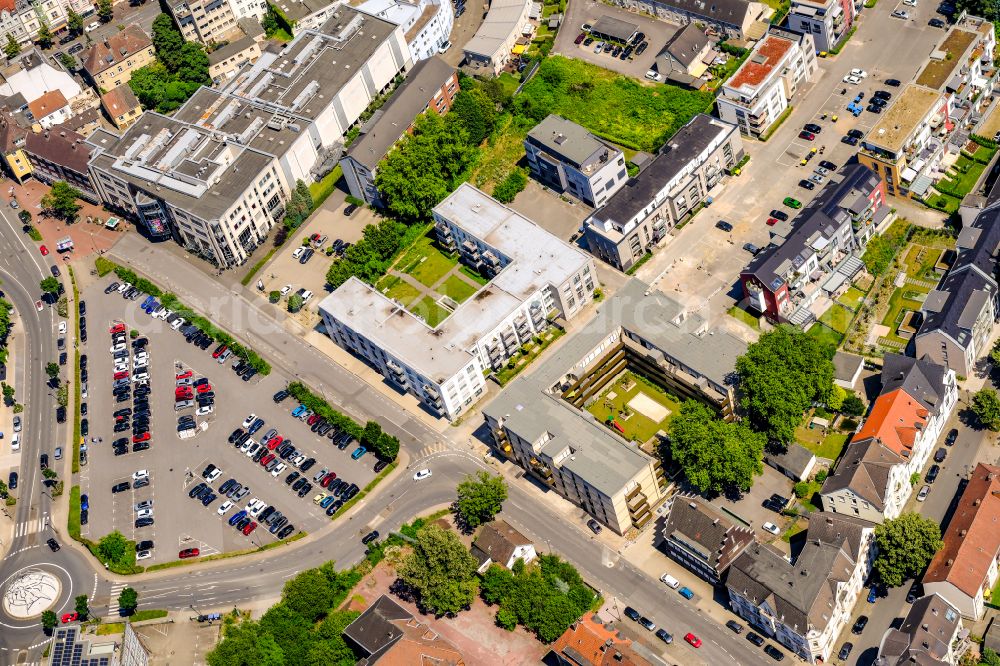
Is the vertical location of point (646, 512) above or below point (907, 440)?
below

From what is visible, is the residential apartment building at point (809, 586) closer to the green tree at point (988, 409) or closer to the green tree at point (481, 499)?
the green tree at point (988, 409)

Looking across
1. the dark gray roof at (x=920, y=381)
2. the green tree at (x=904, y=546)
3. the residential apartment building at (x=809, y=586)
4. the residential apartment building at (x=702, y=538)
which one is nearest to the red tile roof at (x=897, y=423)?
the dark gray roof at (x=920, y=381)

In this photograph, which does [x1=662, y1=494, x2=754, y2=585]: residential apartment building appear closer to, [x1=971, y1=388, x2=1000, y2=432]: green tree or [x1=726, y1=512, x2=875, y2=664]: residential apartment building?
[x1=726, y1=512, x2=875, y2=664]: residential apartment building

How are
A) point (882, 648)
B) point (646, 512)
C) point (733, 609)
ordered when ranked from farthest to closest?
point (646, 512)
point (733, 609)
point (882, 648)

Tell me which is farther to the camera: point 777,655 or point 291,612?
point 291,612

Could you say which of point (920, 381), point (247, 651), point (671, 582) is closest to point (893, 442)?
point (920, 381)

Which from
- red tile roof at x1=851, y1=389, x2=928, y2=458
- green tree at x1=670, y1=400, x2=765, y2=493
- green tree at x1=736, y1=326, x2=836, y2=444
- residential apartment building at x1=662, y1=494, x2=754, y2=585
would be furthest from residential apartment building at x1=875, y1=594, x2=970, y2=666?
green tree at x1=736, y1=326, x2=836, y2=444

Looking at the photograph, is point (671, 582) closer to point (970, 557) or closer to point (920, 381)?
point (970, 557)

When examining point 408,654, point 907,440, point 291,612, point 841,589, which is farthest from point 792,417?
point 291,612

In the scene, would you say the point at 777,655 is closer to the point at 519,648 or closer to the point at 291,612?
the point at 519,648
